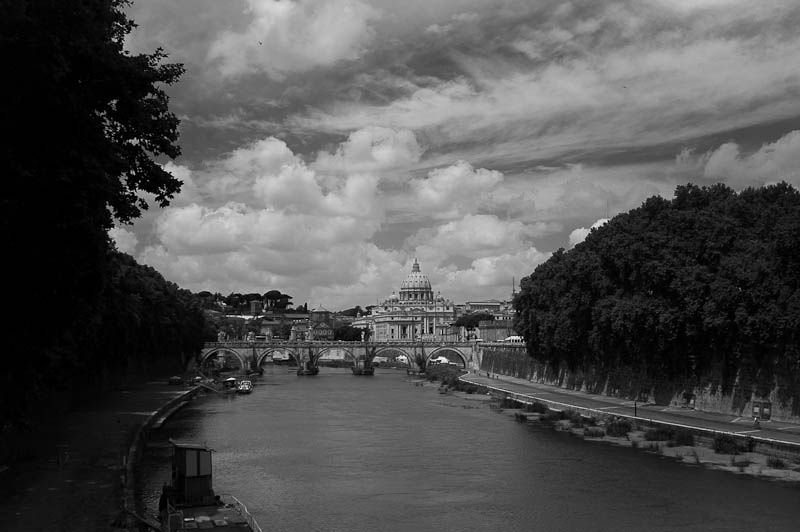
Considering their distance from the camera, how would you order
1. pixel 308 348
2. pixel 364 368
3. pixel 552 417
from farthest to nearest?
1. pixel 308 348
2. pixel 364 368
3. pixel 552 417

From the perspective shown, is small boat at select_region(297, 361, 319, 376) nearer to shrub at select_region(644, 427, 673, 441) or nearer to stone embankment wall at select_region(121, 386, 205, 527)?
stone embankment wall at select_region(121, 386, 205, 527)

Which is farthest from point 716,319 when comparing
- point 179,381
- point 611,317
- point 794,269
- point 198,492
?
point 179,381

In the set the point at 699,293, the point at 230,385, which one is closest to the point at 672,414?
the point at 699,293

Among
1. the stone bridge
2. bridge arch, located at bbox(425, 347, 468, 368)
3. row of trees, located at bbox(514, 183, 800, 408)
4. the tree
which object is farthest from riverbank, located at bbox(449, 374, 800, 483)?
the stone bridge

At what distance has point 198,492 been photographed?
22625mm

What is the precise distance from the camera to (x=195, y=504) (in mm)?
21641

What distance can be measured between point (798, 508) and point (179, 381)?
213ft

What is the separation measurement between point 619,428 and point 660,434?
3.46 m

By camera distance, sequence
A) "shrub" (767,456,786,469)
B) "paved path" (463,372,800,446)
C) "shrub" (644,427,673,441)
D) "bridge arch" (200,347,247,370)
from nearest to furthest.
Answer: "shrub" (767,456,786,469)
"paved path" (463,372,800,446)
"shrub" (644,427,673,441)
"bridge arch" (200,347,247,370)

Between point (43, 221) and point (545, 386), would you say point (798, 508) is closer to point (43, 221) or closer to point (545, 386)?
point (43, 221)

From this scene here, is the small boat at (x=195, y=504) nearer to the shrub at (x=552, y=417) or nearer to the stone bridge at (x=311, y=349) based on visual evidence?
the shrub at (x=552, y=417)

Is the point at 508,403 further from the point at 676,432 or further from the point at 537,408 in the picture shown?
the point at 676,432

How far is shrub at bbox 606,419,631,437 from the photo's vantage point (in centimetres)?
4244

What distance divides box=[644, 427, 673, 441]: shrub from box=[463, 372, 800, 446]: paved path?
134cm
